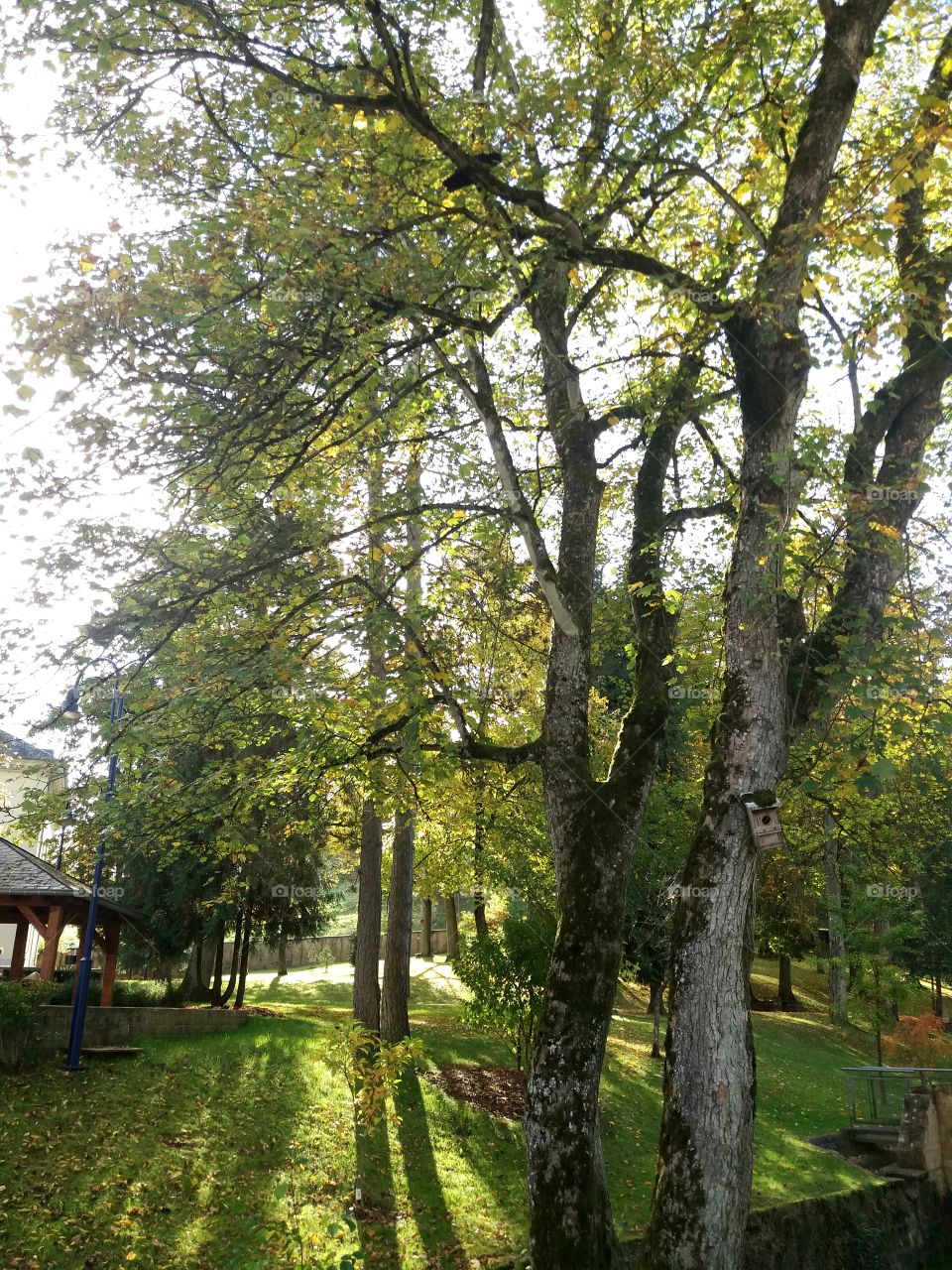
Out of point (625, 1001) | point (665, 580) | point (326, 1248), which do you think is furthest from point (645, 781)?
point (625, 1001)

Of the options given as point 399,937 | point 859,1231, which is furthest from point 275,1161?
point 859,1231

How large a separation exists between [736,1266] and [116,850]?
29.9 feet

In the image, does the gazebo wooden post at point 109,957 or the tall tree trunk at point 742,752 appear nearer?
the tall tree trunk at point 742,752

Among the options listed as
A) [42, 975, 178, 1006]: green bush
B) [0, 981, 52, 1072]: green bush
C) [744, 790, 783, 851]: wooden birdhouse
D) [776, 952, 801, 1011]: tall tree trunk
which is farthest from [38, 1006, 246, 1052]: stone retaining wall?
[776, 952, 801, 1011]: tall tree trunk

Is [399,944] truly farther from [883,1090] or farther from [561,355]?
[561,355]

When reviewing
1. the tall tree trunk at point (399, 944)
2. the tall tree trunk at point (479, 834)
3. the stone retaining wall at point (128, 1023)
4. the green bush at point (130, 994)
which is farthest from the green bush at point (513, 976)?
the green bush at point (130, 994)

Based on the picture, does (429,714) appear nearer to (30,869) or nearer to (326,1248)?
(326,1248)

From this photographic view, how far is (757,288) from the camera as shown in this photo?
604 cm

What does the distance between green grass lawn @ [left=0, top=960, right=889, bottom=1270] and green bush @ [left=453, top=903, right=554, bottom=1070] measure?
1.37 metres

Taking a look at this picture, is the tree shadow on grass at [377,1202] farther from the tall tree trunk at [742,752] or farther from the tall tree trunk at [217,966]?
the tall tree trunk at [217,966]

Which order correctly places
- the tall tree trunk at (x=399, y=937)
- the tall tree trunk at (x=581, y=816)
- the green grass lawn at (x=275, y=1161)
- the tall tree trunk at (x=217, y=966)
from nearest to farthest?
the tall tree trunk at (x=581, y=816), the green grass lawn at (x=275, y=1161), the tall tree trunk at (x=399, y=937), the tall tree trunk at (x=217, y=966)

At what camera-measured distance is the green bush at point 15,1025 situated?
508 inches

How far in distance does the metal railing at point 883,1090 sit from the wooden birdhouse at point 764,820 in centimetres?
1105

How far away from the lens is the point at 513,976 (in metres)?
14.0
